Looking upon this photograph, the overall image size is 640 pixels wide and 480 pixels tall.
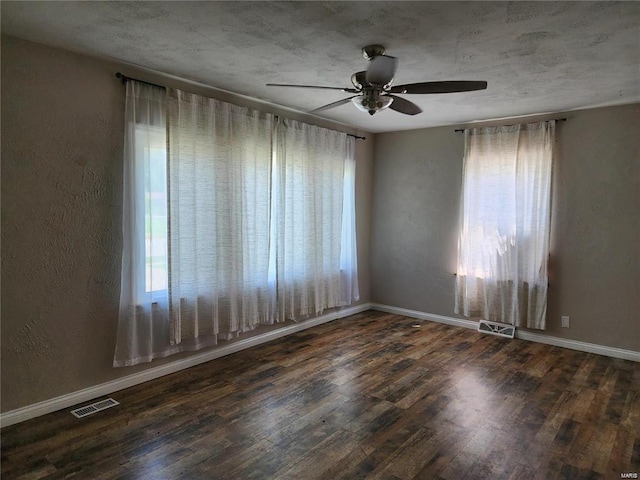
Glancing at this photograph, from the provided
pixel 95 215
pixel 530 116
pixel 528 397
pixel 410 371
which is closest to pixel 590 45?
pixel 530 116

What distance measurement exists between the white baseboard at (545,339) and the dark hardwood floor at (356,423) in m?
0.14

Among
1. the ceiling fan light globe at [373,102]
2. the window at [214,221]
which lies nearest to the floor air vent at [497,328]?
the window at [214,221]

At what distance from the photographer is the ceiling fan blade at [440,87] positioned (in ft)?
→ 8.35

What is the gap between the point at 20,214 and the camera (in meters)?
2.68

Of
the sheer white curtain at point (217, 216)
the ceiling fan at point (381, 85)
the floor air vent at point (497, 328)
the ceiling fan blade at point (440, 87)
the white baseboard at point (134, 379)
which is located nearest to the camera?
the ceiling fan at point (381, 85)

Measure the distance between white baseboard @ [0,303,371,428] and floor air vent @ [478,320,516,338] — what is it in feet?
6.81

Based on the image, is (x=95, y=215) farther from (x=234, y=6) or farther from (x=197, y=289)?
(x=234, y=6)

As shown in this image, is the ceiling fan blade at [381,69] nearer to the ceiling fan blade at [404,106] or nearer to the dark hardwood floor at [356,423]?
the ceiling fan blade at [404,106]

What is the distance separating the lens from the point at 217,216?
3.69m

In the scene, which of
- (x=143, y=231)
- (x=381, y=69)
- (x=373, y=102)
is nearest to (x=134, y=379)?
(x=143, y=231)

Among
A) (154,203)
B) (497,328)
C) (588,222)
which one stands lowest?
(497,328)

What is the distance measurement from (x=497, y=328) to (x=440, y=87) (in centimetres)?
329

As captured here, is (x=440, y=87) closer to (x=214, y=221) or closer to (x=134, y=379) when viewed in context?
(x=214, y=221)

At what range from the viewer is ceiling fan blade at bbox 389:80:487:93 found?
2545 mm
